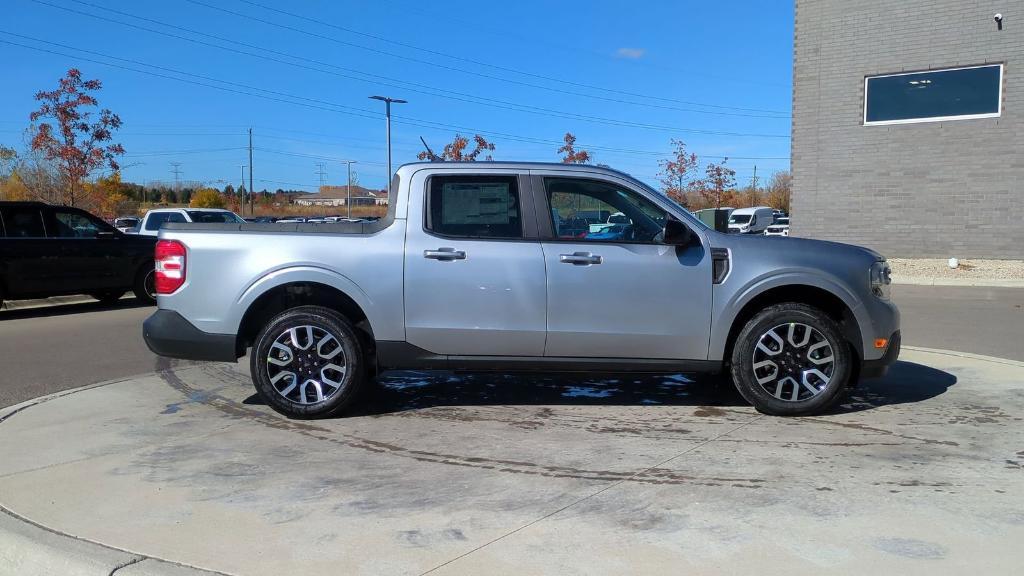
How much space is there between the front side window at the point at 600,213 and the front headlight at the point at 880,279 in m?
1.59

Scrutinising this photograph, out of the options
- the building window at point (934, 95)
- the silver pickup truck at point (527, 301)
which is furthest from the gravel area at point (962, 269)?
the silver pickup truck at point (527, 301)

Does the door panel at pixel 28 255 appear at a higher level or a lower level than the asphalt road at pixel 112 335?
higher

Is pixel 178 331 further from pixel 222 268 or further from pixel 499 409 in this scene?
pixel 499 409

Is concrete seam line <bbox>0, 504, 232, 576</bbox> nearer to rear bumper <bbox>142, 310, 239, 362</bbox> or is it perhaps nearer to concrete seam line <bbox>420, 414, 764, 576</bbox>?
concrete seam line <bbox>420, 414, 764, 576</bbox>

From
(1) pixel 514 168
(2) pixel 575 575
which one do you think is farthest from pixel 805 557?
(1) pixel 514 168

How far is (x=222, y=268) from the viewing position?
5.96 m

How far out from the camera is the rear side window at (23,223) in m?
12.7

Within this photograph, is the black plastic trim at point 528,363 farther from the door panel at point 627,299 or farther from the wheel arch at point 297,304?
the wheel arch at point 297,304

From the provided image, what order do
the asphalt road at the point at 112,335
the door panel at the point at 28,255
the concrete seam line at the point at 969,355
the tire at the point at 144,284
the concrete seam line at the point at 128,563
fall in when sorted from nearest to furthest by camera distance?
the concrete seam line at the point at 128,563, the asphalt road at the point at 112,335, the concrete seam line at the point at 969,355, the door panel at the point at 28,255, the tire at the point at 144,284

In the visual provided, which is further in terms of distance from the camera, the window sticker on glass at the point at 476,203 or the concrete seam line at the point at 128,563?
the window sticker on glass at the point at 476,203

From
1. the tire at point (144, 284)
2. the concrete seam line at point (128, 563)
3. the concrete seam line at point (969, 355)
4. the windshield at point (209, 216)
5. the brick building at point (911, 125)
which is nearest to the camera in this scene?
the concrete seam line at point (128, 563)

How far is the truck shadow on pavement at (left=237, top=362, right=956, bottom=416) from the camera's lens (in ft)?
21.4

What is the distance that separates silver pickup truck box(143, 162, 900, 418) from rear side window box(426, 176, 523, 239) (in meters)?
0.02

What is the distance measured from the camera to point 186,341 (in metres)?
6.00
